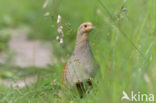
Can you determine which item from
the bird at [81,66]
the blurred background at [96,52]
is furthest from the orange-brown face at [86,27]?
the blurred background at [96,52]

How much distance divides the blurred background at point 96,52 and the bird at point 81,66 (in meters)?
0.09

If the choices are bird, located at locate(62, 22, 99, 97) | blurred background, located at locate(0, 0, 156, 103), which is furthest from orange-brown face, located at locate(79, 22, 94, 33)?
blurred background, located at locate(0, 0, 156, 103)

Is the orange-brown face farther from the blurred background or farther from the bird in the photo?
the blurred background

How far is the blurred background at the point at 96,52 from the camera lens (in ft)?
10.5

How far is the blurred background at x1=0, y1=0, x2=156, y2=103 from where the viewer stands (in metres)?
3.20

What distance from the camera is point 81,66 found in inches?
140

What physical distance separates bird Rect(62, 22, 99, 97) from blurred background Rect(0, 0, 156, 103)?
89 mm

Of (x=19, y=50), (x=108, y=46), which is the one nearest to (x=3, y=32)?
(x=19, y=50)

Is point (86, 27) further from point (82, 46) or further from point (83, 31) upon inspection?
point (82, 46)

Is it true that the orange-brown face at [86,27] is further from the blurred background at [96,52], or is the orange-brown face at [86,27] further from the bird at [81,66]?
the blurred background at [96,52]

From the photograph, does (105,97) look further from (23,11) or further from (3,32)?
(23,11)

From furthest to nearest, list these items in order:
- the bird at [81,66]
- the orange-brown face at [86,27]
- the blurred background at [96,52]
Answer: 1. the orange-brown face at [86,27]
2. the bird at [81,66]
3. the blurred background at [96,52]

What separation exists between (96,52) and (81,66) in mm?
999

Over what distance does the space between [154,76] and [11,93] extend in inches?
52.2
